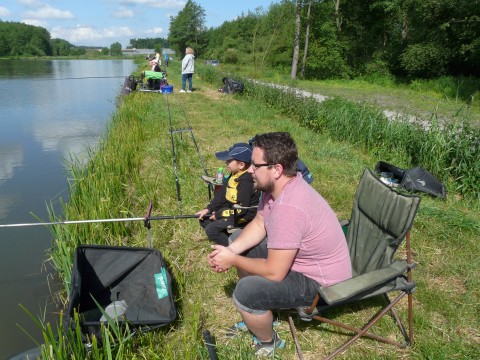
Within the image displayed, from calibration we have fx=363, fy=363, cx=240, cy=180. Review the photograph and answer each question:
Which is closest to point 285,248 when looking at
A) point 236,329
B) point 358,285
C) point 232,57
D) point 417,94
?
point 358,285

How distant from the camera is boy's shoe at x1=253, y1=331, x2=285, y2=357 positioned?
2.04 meters

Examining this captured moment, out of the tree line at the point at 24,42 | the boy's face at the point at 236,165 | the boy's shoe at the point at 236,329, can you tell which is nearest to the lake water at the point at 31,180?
the boy's shoe at the point at 236,329

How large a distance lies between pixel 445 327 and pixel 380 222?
31.9 inches

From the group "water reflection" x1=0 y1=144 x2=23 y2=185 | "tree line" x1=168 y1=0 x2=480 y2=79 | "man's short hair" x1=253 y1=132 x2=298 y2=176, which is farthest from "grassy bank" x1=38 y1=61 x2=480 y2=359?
"tree line" x1=168 y1=0 x2=480 y2=79

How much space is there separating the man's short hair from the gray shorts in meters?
0.57

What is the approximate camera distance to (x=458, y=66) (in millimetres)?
15828

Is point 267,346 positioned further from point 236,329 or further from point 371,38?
point 371,38

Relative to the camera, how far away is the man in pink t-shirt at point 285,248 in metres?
1.73

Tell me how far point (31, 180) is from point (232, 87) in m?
7.92

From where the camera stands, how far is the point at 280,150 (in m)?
1.77

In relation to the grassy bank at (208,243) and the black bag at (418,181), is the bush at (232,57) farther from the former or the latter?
the black bag at (418,181)

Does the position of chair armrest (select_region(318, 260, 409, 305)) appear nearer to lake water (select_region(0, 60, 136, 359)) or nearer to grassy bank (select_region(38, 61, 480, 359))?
grassy bank (select_region(38, 61, 480, 359))

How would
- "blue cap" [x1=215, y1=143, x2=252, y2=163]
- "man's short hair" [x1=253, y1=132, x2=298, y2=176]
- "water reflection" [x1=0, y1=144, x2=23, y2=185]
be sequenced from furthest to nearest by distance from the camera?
1. "water reflection" [x1=0, y1=144, x2=23, y2=185]
2. "blue cap" [x1=215, y1=143, x2=252, y2=163]
3. "man's short hair" [x1=253, y1=132, x2=298, y2=176]

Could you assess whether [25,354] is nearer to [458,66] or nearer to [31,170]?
[31,170]
